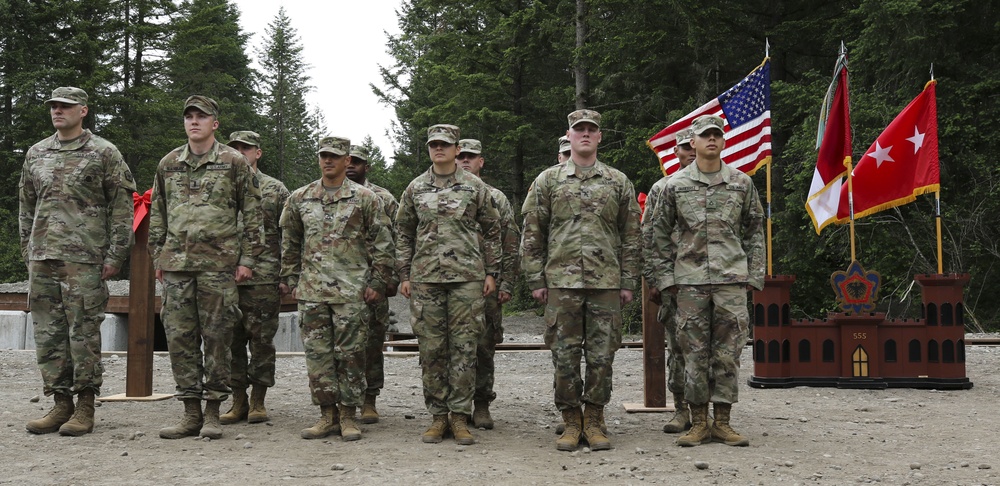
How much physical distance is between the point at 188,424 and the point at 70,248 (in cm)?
158

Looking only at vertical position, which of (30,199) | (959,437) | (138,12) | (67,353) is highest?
(138,12)

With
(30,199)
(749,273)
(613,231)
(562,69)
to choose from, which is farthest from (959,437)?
(562,69)

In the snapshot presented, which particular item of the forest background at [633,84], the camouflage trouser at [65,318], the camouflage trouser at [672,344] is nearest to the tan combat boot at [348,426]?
the camouflage trouser at [65,318]

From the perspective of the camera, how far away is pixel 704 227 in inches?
254

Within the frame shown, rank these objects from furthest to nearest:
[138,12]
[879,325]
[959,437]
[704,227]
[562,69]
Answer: [138,12]
[562,69]
[879,325]
[959,437]
[704,227]

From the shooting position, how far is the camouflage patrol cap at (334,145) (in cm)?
670

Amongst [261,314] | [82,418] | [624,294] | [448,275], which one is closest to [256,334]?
[261,314]

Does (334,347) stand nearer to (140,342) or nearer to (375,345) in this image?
(375,345)

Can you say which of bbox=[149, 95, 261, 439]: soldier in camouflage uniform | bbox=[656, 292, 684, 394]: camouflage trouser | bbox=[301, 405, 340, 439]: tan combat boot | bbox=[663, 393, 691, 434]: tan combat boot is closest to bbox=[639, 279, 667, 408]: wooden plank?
bbox=[656, 292, 684, 394]: camouflage trouser

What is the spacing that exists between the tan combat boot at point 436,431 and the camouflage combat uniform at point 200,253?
1.59m

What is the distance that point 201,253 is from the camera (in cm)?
653

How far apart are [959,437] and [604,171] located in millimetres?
3538

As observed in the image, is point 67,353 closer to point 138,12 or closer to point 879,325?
point 879,325

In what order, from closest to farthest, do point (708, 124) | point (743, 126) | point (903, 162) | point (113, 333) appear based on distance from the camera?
point (708, 124), point (743, 126), point (903, 162), point (113, 333)
